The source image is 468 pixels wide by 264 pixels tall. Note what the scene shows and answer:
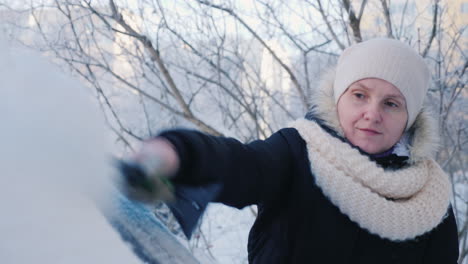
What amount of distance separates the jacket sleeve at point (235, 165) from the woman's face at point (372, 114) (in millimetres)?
220

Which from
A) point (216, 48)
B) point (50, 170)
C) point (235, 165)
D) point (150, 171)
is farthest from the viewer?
point (216, 48)

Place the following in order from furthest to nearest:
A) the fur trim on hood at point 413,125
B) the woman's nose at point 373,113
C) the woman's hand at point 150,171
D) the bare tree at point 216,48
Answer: the bare tree at point 216,48
the fur trim on hood at point 413,125
the woman's nose at point 373,113
the woman's hand at point 150,171

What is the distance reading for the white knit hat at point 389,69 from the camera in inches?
53.3

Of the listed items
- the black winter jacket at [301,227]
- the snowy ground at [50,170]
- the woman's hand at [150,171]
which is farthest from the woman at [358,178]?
the snowy ground at [50,170]

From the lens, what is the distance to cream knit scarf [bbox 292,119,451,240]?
123 cm

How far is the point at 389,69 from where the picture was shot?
1352 millimetres

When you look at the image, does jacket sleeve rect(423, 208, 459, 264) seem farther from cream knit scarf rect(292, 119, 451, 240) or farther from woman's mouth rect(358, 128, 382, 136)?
woman's mouth rect(358, 128, 382, 136)

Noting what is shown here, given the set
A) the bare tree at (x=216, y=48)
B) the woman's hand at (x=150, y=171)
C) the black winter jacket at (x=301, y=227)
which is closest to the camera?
the woman's hand at (x=150, y=171)

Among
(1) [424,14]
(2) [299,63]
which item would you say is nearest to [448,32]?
(1) [424,14]

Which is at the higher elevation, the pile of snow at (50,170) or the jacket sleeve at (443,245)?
the pile of snow at (50,170)

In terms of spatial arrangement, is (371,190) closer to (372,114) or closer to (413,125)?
(372,114)

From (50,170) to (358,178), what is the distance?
95cm

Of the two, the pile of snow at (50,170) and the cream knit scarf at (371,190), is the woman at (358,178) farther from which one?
the pile of snow at (50,170)

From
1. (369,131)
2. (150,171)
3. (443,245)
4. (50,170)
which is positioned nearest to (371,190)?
(369,131)
